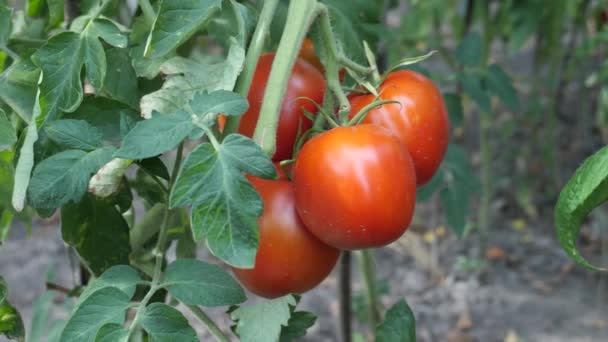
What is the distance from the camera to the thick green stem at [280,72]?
21.8 inches

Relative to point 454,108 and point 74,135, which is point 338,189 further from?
point 454,108

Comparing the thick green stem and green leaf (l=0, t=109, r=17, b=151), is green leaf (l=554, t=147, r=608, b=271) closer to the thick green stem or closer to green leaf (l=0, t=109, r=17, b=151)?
the thick green stem

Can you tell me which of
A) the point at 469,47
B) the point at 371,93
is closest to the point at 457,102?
the point at 469,47

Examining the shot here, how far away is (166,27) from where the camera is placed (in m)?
0.57

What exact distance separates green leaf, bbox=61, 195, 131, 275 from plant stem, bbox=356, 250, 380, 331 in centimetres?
54

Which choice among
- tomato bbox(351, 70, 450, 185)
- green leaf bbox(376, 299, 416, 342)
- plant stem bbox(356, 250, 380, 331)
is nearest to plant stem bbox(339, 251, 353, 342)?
plant stem bbox(356, 250, 380, 331)

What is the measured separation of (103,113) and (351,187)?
0.22m

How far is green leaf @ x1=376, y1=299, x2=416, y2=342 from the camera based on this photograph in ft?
2.46

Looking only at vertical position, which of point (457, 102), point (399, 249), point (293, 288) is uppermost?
point (293, 288)

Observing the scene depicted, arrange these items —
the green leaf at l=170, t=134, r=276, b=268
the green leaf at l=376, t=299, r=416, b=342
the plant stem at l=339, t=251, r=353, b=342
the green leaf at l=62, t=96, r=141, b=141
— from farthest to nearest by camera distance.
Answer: the plant stem at l=339, t=251, r=353, b=342, the green leaf at l=376, t=299, r=416, b=342, the green leaf at l=62, t=96, r=141, b=141, the green leaf at l=170, t=134, r=276, b=268

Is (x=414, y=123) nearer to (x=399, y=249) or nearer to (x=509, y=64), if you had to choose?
(x=399, y=249)

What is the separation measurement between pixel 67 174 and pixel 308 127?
0.21 metres

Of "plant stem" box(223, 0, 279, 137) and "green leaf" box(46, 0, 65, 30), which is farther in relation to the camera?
"green leaf" box(46, 0, 65, 30)

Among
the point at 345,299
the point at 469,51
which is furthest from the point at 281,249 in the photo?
the point at 469,51
